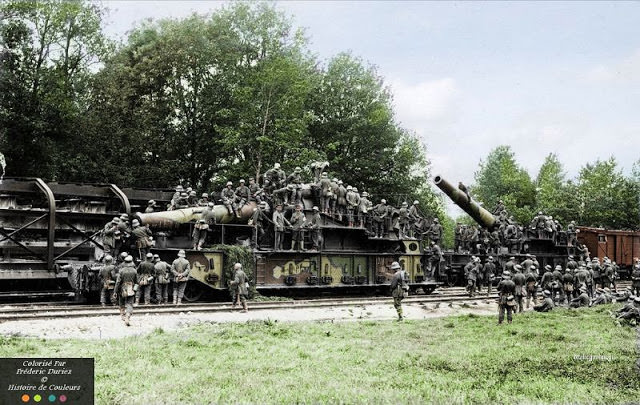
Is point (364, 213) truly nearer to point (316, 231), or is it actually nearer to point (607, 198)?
point (316, 231)

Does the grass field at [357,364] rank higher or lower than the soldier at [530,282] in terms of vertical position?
lower

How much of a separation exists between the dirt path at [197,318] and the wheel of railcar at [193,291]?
9.89 ft

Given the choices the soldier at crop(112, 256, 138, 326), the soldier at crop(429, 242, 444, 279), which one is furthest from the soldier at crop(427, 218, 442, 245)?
the soldier at crop(112, 256, 138, 326)

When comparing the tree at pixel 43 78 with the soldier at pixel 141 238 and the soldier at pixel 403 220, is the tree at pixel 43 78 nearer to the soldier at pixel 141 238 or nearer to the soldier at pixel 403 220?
the soldier at pixel 141 238

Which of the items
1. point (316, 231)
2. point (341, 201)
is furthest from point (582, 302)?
point (316, 231)

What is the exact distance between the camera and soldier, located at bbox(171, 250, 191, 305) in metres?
17.3

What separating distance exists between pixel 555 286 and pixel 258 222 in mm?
9234

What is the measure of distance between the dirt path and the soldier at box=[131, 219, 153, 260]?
2914 mm

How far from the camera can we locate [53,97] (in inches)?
778

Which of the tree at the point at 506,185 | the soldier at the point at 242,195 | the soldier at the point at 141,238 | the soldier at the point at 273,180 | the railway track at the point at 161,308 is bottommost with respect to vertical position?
the railway track at the point at 161,308

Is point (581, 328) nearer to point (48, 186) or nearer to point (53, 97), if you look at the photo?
point (48, 186)

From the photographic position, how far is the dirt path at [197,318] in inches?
468

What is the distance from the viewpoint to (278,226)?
791 inches

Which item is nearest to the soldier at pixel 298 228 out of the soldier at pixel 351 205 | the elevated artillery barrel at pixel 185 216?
the elevated artillery barrel at pixel 185 216
